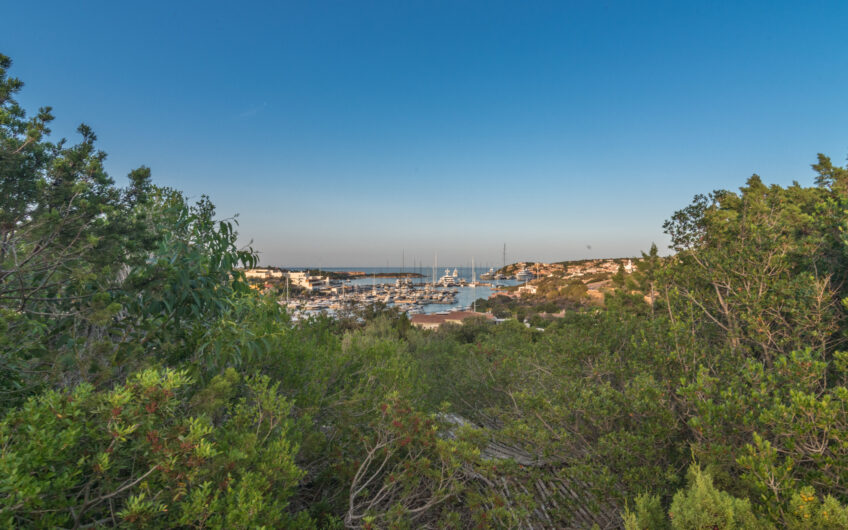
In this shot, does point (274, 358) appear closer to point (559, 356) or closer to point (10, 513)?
point (10, 513)

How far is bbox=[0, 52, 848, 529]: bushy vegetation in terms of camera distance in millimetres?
1705

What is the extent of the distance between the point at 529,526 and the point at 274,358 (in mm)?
3178

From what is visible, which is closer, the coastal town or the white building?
the coastal town

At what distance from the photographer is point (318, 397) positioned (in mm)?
3840

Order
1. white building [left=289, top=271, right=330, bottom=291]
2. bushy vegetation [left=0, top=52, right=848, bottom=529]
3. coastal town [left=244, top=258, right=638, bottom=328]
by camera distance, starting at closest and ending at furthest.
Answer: bushy vegetation [left=0, top=52, right=848, bottom=529] → coastal town [left=244, top=258, right=638, bottom=328] → white building [left=289, top=271, right=330, bottom=291]

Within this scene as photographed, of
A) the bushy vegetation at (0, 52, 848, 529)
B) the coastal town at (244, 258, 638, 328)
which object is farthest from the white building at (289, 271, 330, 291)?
the bushy vegetation at (0, 52, 848, 529)

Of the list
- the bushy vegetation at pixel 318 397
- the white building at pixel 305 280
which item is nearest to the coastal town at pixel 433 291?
the white building at pixel 305 280

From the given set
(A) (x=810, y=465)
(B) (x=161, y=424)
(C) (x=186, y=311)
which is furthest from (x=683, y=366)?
(C) (x=186, y=311)

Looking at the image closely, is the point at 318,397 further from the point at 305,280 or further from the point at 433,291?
the point at 433,291

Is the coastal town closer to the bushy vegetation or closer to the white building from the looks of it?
the white building

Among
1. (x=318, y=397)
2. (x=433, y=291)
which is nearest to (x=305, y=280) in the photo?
(x=318, y=397)

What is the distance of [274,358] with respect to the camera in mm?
4094

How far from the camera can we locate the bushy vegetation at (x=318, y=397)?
5.59ft

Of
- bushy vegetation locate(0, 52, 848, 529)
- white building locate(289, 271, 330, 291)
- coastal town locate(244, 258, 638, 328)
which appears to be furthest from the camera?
white building locate(289, 271, 330, 291)
